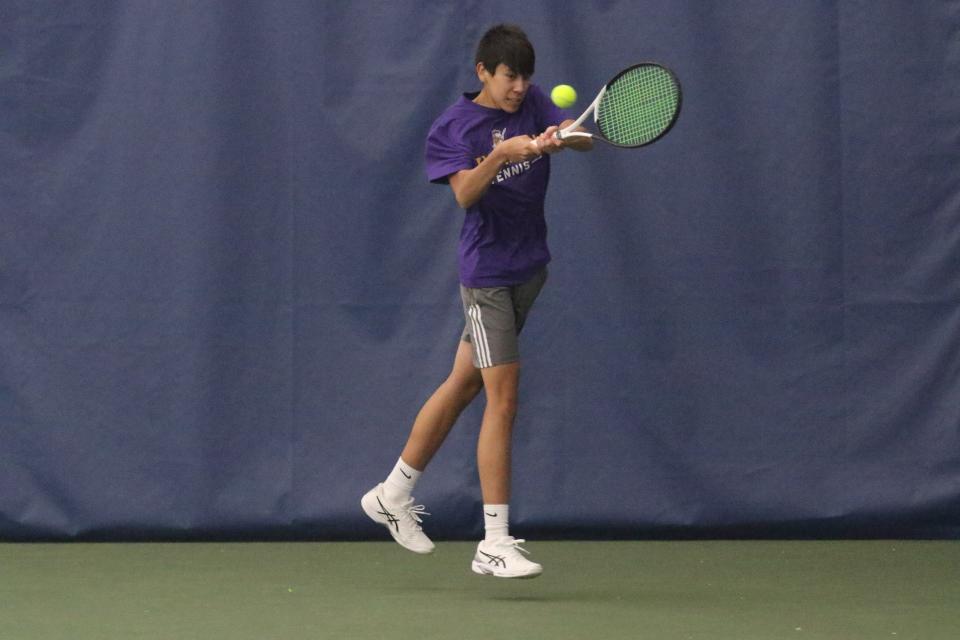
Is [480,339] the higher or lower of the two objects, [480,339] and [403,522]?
the higher

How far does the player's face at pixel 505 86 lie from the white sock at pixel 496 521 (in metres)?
1.10

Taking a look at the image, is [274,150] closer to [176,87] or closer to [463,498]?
[176,87]

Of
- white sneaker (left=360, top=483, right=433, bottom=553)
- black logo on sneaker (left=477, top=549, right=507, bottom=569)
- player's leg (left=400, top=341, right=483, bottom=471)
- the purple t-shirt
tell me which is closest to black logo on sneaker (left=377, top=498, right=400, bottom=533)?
white sneaker (left=360, top=483, right=433, bottom=553)

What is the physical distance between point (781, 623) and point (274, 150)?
Result: 255cm

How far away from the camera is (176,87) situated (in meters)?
5.26

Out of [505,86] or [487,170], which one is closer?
[487,170]

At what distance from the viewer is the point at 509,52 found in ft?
13.2

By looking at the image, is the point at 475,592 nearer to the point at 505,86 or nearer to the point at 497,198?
the point at 497,198

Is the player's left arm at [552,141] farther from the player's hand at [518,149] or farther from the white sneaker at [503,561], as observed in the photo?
the white sneaker at [503,561]

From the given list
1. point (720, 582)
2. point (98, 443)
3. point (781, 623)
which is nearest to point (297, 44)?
point (98, 443)

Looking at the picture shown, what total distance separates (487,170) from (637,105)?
0.49 metres

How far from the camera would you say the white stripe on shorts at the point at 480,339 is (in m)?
4.16

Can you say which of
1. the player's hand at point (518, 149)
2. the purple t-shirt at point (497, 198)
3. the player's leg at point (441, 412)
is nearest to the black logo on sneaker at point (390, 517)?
the player's leg at point (441, 412)

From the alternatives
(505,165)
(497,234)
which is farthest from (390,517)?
(505,165)
